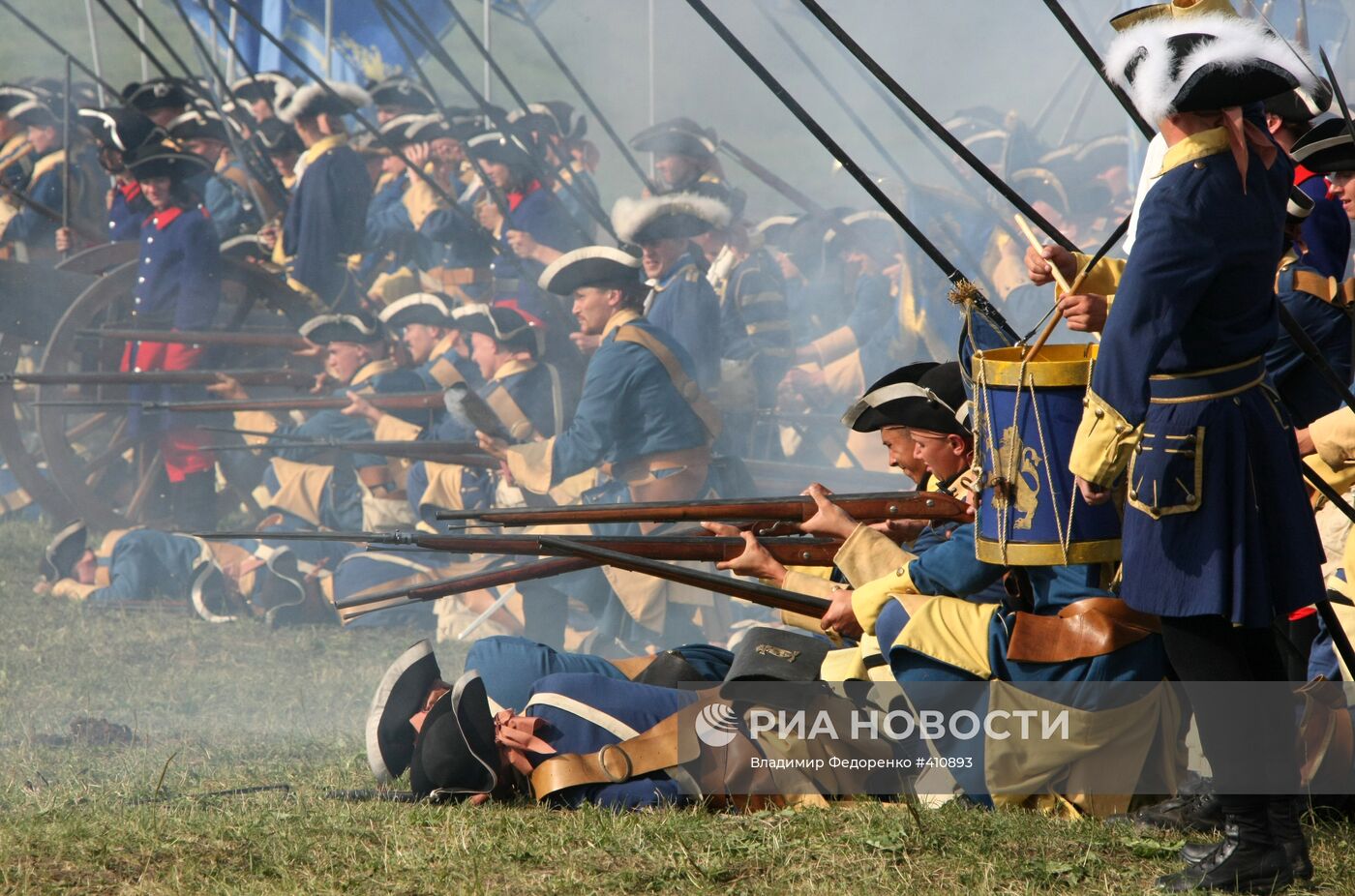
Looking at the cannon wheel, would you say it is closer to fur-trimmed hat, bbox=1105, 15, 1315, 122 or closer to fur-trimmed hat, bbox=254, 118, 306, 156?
fur-trimmed hat, bbox=254, 118, 306, 156

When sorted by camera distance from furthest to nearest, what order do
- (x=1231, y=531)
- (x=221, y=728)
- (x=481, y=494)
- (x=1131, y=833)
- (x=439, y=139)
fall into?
(x=439, y=139), (x=481, y=494), (x=221, y=728), (x=1131, y=833), (x=1231, y=531)

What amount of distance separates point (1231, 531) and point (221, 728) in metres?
4.05

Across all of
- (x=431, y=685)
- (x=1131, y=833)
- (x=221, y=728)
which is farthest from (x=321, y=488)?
(x=1131, y=833)

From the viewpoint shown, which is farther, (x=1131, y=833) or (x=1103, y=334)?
(x=1131, y=833)

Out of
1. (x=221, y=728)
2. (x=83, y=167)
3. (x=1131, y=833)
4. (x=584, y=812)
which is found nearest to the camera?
(x=1131, y=833)

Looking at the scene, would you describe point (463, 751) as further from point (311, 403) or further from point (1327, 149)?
point (311, 403)

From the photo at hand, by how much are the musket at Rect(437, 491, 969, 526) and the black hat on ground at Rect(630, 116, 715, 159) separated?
4.44 meters

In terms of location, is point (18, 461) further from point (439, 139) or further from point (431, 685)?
point (431, 685)

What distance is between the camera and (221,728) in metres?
5.30

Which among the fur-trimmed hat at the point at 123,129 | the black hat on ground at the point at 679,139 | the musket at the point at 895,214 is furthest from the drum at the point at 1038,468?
the fur-trimmed hat at the point at 123,129

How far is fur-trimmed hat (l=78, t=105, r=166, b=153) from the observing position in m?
8.78

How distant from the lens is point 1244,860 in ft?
7.58

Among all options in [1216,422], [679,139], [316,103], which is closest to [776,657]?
[1216,422]

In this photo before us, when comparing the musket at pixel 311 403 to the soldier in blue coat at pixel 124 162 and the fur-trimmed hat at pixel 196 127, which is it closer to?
the soldier in blue coat at pixel 124 162
